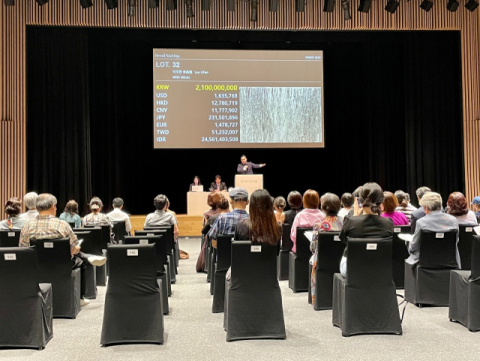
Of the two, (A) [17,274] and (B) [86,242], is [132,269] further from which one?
(B) [86,242]

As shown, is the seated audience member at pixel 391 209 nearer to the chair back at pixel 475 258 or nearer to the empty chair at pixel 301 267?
the empty chair at pixel 301 267

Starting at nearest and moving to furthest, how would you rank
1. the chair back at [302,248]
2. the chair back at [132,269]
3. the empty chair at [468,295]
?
the chair back at [132,269]
the empty chair at [468,295]
the chair back at [302,248]

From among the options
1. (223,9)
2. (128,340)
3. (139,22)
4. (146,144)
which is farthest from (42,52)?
(128,340)

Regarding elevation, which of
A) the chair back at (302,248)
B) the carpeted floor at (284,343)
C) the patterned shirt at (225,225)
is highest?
the patterned shirt at (225,225)

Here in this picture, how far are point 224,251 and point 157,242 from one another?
2.03ft

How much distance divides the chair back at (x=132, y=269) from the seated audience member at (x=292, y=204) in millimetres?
2483

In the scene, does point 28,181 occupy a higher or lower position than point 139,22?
lower

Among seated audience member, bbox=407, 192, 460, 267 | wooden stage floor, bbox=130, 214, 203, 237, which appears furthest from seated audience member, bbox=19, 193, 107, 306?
wooden stage floor, bbox=130, 214, 203, 237

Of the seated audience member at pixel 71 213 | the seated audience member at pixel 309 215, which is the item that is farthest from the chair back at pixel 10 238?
the seated audience member at pixel 309 215

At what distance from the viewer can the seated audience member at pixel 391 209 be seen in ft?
17.4

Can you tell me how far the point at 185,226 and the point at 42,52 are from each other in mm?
4845

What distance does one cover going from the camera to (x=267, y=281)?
3.70 meters

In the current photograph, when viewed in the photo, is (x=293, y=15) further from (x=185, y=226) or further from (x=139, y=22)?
(x=185, y=226)

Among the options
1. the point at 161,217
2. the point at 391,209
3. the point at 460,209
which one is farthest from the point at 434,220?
the point at 161,217
